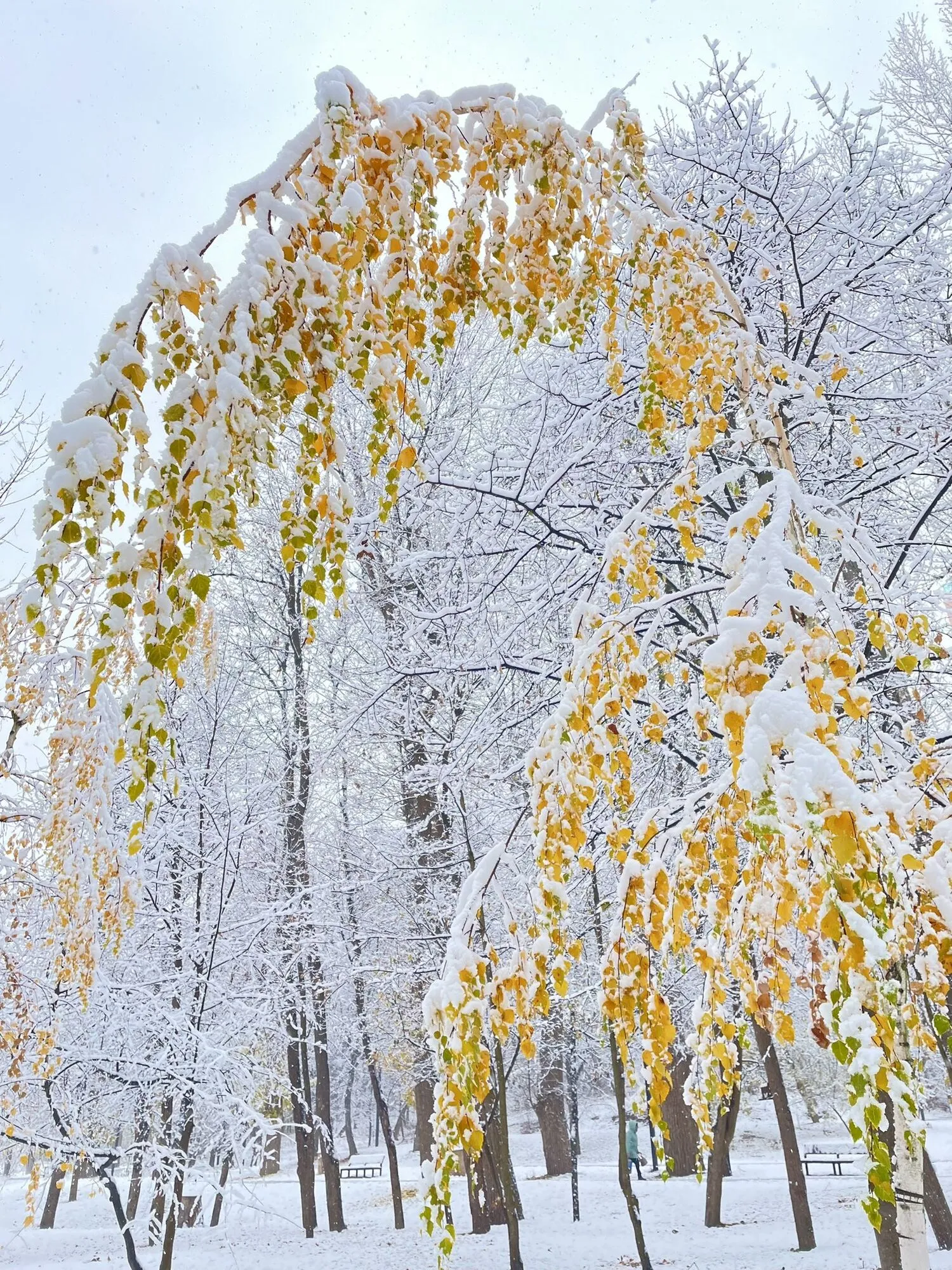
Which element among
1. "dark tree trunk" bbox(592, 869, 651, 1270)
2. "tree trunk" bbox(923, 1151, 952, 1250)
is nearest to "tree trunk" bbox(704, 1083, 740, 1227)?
"dark tree trunk" bbox(592, 869, 651, 1270)

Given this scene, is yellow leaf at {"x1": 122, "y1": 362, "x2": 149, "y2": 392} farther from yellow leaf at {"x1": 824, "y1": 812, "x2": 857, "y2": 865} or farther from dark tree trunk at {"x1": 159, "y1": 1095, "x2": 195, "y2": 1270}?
dark tree trunk at {"x1": 159, "y1": 1095, "x2": 195, "y2": 1270}

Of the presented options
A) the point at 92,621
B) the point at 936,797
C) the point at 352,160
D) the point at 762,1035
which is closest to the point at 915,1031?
the point at 936,797

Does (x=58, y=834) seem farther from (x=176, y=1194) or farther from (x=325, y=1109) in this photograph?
(x=325, y=1109)

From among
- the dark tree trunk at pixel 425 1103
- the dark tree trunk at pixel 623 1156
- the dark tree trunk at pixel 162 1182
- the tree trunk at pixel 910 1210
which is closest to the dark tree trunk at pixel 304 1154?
the dark tree trunk at pixel 425 1103

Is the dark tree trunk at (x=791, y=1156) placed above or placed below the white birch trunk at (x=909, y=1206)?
below

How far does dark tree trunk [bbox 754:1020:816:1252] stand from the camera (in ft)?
27.6

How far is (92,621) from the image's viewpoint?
482 centimetres

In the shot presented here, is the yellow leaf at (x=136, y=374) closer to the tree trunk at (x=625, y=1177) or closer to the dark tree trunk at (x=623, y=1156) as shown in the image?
the dark tree trunk at (x=623, y=1156)

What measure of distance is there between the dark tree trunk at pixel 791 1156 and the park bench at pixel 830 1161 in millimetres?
5203

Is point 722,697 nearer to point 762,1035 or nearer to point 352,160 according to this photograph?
point 352,160

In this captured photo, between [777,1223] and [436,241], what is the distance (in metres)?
12.4

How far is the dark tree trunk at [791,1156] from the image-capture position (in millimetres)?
8398

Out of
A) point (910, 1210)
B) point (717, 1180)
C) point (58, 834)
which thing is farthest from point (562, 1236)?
point (910, 1210)

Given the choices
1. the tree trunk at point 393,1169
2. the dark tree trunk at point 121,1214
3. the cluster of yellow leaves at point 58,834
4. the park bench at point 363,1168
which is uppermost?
the cluster of yellow leaves at point 58,834
